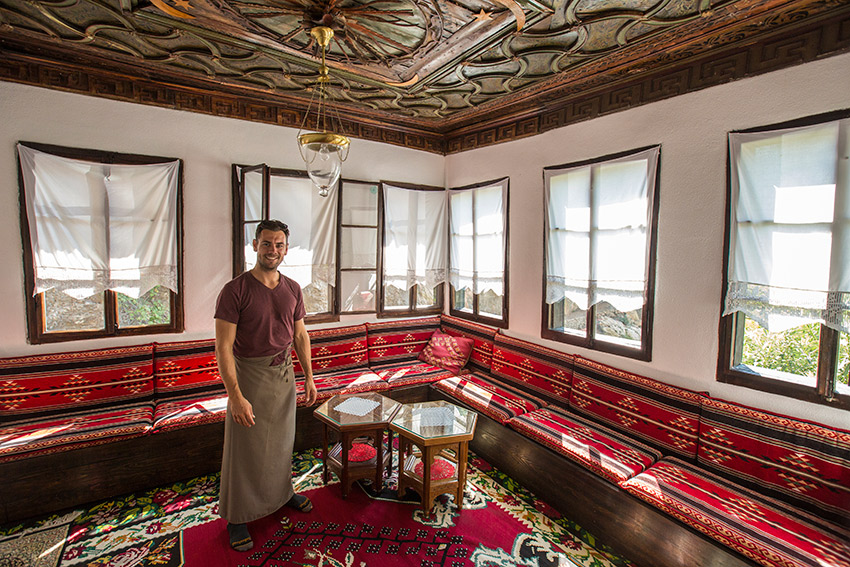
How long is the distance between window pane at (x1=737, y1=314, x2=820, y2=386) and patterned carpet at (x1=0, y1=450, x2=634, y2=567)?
145cm

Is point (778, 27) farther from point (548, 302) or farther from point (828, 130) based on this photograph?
point (548, 302)

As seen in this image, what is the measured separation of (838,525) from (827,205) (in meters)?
1.64

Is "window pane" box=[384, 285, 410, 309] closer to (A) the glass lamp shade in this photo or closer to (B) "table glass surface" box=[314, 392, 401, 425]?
(B) "table glass surface" box=[314, 392, 401, 425]

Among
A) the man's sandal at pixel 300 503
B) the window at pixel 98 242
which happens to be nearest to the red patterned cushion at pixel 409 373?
the man's sandal at pixel 300 503

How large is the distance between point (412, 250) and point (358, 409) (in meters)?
2.27

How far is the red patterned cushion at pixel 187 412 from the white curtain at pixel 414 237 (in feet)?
7.03

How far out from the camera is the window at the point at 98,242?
319cm

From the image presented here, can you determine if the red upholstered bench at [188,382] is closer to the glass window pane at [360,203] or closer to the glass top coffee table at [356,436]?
the glass top coffee table at [356,436]

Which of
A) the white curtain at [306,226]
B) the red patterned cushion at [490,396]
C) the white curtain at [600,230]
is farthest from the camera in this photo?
the white curtain at [306,226]

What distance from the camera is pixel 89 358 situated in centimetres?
329

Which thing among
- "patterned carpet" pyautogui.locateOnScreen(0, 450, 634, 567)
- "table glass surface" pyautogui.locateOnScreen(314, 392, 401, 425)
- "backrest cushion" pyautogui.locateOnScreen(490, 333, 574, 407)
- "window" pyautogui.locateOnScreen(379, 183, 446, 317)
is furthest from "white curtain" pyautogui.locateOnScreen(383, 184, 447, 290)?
"patterned carpet" pyautogui.locateOnScreen(0, 450, 634, 567)

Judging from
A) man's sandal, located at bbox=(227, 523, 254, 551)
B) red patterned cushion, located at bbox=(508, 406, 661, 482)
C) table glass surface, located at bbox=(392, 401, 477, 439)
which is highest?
table glass surface, located at bbox=(392, 401, 477, 439)

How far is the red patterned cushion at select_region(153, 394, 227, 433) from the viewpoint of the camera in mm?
3094

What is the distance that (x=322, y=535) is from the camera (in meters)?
2.59
